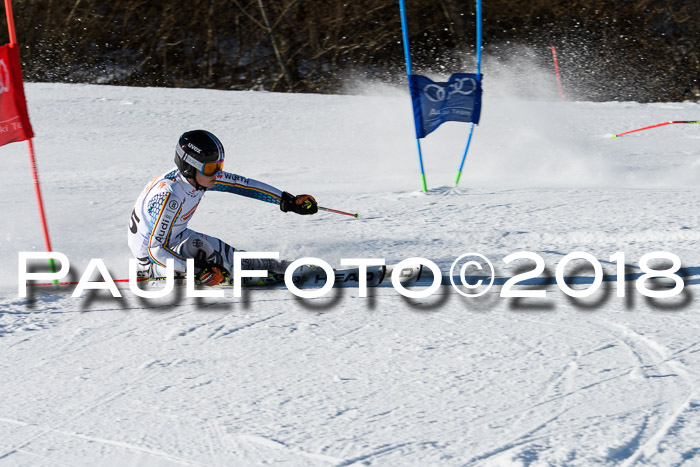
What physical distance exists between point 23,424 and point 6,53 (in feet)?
8.63

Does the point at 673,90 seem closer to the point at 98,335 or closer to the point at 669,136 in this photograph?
the point at 669,136

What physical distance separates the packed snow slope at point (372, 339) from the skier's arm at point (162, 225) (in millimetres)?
272

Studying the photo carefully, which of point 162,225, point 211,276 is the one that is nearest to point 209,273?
point 211,276

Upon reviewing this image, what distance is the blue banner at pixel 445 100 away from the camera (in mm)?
7277

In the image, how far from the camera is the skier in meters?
4.75

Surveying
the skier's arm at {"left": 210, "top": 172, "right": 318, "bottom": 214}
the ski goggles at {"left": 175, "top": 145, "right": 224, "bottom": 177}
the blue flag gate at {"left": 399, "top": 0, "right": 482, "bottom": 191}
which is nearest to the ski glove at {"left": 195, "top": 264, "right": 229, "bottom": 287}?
the ski goggles at {"left": 175, "top": 145, "right": 224, "bottom": 177}

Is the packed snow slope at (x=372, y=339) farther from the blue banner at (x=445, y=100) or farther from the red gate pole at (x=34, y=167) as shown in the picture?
the blue banner at (x=445, y=100)

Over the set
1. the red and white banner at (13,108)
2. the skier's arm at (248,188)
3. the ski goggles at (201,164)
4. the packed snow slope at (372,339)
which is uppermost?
the red and white banner at (13,108)

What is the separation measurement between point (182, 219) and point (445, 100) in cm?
319

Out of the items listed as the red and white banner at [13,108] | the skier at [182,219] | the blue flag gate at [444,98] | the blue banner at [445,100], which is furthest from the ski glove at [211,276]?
the blue banner at [445,100]

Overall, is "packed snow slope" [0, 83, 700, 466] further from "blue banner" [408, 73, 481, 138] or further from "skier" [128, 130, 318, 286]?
"blue banner" [408, 73, 481, 138]

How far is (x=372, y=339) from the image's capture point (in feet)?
13.8

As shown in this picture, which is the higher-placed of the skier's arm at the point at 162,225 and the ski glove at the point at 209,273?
the skier's arm at the point at 162,225

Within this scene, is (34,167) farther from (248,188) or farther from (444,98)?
(444,98)
